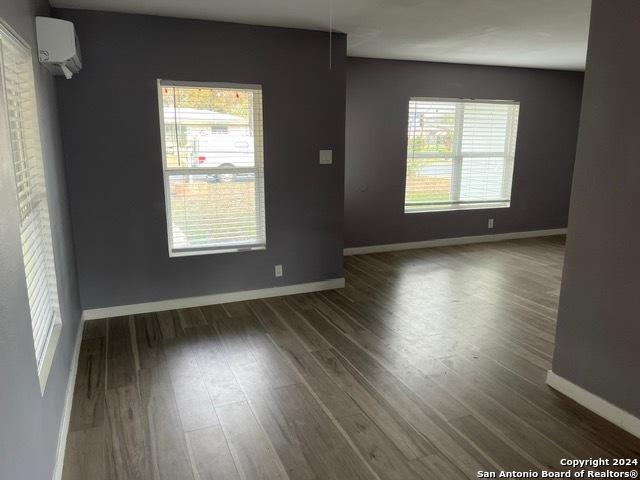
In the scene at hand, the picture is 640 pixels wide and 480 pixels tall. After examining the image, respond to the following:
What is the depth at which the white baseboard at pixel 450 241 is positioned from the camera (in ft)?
19.3

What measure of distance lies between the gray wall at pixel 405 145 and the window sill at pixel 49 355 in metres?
3.78

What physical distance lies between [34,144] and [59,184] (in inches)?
29.6

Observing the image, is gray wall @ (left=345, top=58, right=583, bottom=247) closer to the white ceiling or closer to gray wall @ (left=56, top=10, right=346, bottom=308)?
the white ceiling

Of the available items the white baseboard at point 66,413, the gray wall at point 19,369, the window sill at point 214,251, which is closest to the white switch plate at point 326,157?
the window sill at point 214,251

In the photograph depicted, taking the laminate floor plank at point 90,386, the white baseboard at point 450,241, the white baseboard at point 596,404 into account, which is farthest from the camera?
the white baseboard at point 450,241

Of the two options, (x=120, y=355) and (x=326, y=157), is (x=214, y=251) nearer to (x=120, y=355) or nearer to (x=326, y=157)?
(x=120, y=355)

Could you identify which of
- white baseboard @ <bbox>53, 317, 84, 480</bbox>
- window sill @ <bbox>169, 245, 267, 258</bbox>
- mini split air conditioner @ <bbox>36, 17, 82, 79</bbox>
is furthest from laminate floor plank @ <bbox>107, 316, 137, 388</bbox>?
mini split air conditioner @ <bbox>36, 17, 82, 79</bbox>

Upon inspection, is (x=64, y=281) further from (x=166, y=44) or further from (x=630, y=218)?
(x=630, y=218)

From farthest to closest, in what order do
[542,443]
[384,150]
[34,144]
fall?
[384,150] < [34,144] < [542,443]

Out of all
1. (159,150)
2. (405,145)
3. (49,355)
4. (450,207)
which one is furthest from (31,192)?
(450,207)

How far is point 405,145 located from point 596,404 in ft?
13.0

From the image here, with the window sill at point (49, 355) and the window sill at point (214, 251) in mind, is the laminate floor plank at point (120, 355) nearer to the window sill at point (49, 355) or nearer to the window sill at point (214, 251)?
the window sill at point (49, 355)

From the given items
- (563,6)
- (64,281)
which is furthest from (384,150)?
(64,281)

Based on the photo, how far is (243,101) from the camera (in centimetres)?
388
